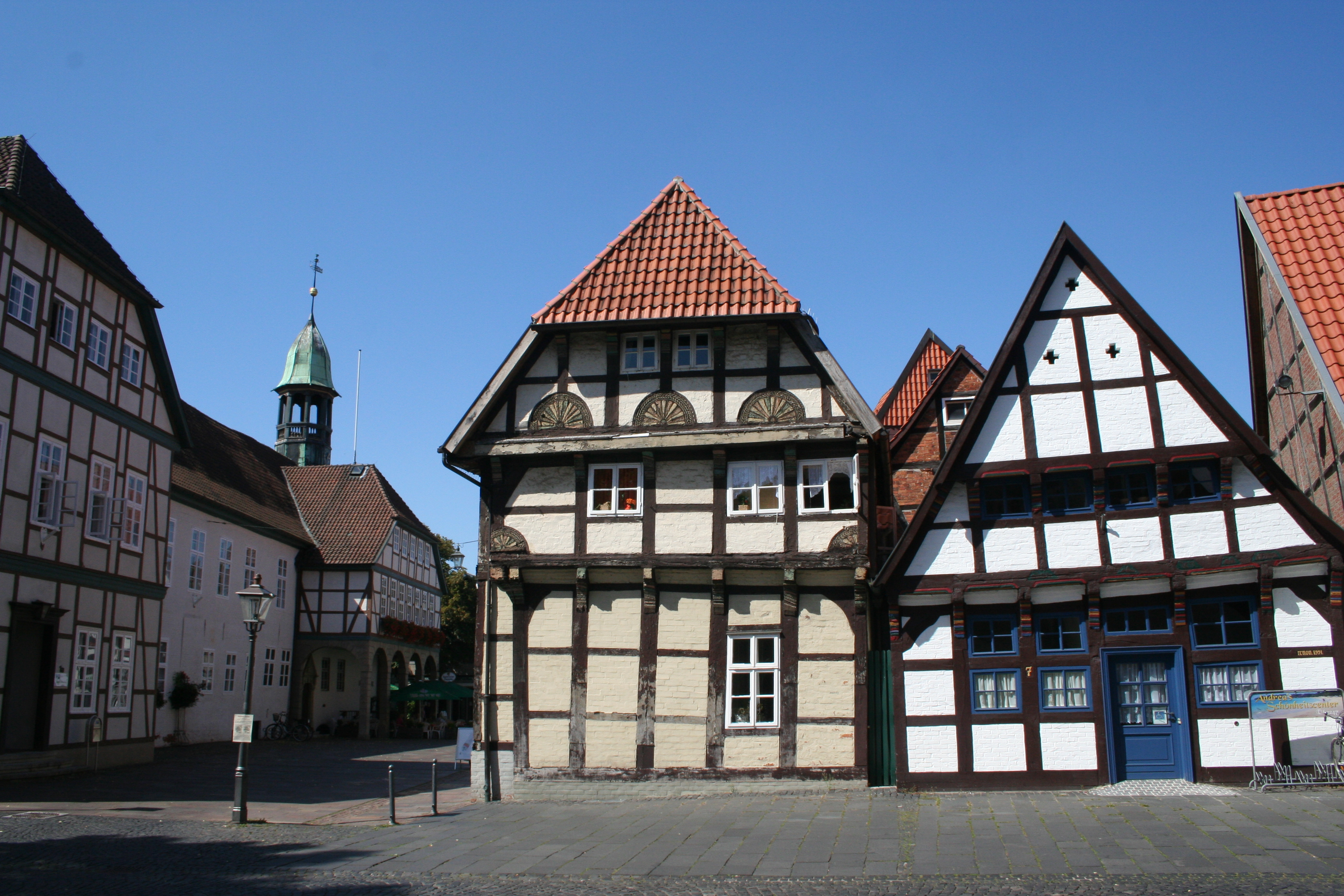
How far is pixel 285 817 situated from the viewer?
1666 centimetres

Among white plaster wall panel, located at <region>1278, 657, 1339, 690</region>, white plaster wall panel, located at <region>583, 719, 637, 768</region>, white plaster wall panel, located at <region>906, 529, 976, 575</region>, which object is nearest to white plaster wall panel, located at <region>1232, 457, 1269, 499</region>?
white plaster wall panel, located at <region>1278, 657, 1339, 690</region>

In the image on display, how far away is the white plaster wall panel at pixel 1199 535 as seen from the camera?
1590cm

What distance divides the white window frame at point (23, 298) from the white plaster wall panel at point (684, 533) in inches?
515

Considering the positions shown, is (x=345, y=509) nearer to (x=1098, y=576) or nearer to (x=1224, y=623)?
(x=1098, y=576)

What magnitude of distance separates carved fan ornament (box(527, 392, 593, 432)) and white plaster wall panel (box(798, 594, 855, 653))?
4.91 metres

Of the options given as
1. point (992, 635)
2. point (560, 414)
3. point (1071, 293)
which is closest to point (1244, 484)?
point (1071, 293)

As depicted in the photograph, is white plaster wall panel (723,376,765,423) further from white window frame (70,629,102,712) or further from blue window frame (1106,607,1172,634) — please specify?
white window frame (70,629,102,712)

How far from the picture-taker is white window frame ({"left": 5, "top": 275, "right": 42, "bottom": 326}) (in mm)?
20438

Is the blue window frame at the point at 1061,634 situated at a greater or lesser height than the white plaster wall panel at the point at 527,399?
lesser

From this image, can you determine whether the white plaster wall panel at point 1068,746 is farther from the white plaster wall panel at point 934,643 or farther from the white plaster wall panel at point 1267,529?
the white plaster wall panel at point 1267,529

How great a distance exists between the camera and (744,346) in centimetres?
1858

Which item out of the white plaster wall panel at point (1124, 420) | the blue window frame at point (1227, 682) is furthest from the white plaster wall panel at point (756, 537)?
the blue window frame at point (1227, 682)

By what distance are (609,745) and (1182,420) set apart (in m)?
10.4

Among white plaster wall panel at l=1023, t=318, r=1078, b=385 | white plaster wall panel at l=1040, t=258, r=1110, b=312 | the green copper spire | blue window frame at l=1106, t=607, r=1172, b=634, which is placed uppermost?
the green copper spire
